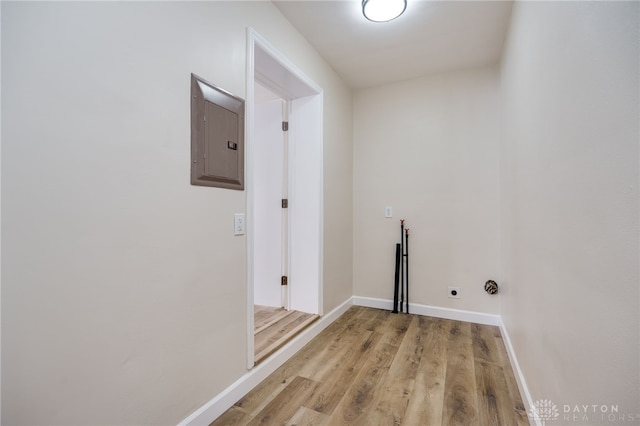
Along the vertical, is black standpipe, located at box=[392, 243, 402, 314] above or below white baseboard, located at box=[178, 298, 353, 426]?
above

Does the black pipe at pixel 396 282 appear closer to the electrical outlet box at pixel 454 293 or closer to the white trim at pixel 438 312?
the white trim at pixel 438 312

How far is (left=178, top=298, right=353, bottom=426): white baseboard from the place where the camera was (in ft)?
4.79

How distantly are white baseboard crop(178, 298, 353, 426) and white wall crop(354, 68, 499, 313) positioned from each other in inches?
46.5

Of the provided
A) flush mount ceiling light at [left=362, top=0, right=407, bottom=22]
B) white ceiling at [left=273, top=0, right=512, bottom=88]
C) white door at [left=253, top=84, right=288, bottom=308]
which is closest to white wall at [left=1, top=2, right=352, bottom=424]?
white ceiling at [left=273, top=0, right=512, bottom=88]

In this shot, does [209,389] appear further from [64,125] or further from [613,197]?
[613,197]

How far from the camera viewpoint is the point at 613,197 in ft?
2.33

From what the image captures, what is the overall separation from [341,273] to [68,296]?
248cm

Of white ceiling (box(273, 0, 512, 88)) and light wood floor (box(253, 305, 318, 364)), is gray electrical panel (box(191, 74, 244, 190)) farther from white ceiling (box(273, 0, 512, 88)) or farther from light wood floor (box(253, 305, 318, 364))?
light wood floor (box(253, 305, 318, 364))

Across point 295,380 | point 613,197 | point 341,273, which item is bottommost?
point 295,380

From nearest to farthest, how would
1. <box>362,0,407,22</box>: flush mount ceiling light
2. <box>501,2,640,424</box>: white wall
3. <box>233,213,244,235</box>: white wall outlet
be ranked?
<box>501,2,640,424</box>: white wall, <box>233,213,244,235</box>: white wall outlet, <box>362,0,407,22</box>: flush mount ceiling light

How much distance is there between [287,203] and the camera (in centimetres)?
283

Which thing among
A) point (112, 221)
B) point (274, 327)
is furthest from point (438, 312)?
point (112, 221)

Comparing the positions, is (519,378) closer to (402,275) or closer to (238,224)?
(402,275)

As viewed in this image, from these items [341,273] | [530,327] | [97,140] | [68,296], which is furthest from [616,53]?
[341,273]
